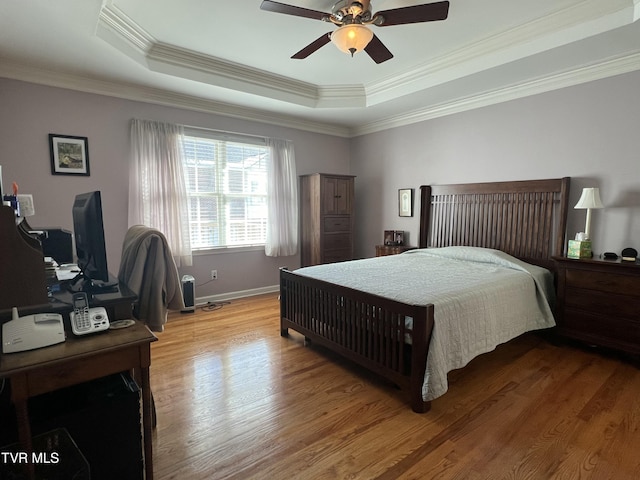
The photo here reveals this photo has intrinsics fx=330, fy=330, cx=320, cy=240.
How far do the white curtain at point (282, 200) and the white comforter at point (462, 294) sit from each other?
166 centimetres

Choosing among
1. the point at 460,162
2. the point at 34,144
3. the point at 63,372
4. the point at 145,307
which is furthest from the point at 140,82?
the point at 460,162

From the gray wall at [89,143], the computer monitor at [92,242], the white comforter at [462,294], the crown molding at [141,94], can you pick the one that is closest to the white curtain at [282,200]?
the crown molding at [141,94]

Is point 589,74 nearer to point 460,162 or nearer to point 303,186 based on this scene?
point 460,162

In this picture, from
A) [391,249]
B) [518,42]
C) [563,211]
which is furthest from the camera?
[391,249]

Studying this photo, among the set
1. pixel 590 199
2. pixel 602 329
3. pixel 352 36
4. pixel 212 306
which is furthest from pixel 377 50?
pixel 212 306

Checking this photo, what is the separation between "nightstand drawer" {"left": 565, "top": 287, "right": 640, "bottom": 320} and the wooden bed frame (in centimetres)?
51

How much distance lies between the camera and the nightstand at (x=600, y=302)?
2.55 meters

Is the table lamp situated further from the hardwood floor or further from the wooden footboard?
the wooden footboard

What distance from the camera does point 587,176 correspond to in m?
3.12

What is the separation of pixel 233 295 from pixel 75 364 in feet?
11.0

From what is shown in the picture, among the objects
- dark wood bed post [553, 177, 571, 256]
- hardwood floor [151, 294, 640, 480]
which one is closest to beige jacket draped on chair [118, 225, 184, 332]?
hardwood floor [151, 294, 640, 480]

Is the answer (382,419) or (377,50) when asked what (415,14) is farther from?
(382,419)

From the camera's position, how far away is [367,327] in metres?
2.37

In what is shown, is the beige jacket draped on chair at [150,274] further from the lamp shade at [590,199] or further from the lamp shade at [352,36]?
the lamp shade at [590,199]
